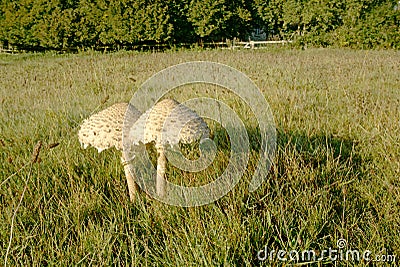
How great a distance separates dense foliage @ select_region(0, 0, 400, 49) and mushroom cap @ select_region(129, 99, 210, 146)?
15.2m

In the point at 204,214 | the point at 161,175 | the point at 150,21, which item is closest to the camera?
the point at 204,214

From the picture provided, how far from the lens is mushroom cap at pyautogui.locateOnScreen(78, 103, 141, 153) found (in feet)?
6.10

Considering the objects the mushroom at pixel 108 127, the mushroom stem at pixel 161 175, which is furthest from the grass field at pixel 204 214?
the mushroom at pixel 108 127

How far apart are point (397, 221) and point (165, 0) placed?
17141 millimetres

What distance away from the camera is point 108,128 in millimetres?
1856

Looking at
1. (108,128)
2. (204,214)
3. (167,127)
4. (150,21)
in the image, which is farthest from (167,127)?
(150,21)

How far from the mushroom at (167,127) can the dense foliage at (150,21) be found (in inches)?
598

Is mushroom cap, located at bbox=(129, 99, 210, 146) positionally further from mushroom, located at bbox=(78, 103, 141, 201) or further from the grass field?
the grass field

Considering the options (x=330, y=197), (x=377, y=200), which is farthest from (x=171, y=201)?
(x=377, y=200)

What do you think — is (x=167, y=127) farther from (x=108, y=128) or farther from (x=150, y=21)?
(x=150, y=21)

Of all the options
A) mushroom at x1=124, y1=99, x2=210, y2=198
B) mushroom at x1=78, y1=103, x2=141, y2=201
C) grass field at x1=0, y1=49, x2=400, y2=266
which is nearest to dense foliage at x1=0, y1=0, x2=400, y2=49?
grass field at x1=0, y1=49, x2=400, y2=266

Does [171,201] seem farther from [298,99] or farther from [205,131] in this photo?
[298,99]

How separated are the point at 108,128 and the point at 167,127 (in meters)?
0.31

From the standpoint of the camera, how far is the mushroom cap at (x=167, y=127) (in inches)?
72.1
